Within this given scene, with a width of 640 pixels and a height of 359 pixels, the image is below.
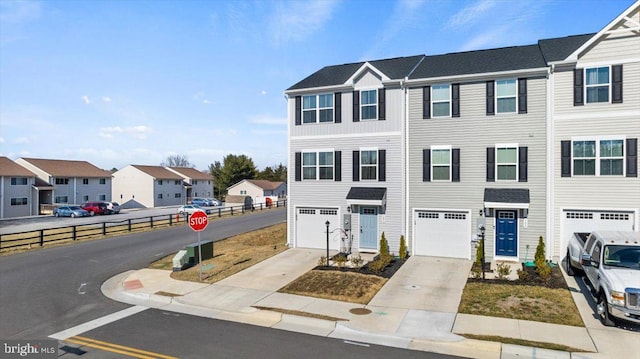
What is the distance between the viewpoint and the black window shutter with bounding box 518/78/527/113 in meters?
18.6

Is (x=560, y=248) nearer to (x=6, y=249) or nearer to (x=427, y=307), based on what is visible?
(x=427, y=307)

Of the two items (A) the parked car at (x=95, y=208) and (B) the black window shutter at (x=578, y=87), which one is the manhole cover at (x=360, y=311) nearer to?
(B) the black window shutter at (x=578, y=87)

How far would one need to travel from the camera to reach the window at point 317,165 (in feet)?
73.0

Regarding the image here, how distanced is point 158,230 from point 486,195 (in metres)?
25.3

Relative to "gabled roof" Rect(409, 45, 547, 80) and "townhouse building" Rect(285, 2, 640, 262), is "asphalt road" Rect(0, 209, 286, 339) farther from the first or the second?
"gabled roof" Rect(409, 45, 547, 80)

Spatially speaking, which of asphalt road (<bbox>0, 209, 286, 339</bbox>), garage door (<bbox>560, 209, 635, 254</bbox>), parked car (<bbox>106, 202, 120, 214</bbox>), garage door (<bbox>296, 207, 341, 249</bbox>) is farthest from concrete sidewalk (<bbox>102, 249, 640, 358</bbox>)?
parked car (<bbox>106, 202, 120, 214</bbox>)

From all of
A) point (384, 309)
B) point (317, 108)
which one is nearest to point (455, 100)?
point (317, 108)

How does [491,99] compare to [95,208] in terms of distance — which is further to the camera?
[95,208]

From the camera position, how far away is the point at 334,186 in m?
22.1

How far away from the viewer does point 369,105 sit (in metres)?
21.3

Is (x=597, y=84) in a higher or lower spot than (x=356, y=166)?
higher

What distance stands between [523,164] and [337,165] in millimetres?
9108

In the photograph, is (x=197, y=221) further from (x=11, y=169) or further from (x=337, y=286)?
(x=11, y=169)

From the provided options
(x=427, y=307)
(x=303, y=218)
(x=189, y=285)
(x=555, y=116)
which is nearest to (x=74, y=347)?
(x=189, y=285)
